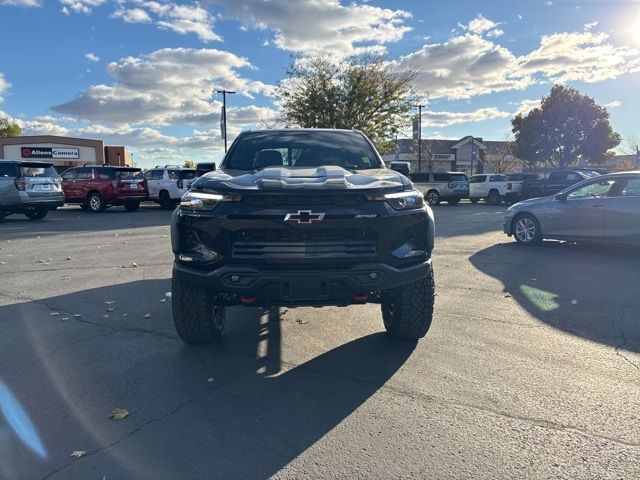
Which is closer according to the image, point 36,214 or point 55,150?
point 36,214

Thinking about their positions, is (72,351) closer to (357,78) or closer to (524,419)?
(524,419)

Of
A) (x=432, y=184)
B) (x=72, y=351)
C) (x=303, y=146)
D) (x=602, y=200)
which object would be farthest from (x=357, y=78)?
(x=72, y=351)

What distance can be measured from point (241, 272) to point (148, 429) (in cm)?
112

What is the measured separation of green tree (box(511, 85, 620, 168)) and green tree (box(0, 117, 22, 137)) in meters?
69.0

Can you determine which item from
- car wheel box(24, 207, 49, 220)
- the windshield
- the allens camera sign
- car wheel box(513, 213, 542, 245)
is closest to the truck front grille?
the windshield

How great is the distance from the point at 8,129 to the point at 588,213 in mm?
80667

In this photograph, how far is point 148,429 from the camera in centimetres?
288

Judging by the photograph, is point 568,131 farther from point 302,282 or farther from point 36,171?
point 302,282

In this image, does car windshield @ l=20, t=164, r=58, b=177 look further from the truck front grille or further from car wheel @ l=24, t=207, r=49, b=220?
the truck front grille

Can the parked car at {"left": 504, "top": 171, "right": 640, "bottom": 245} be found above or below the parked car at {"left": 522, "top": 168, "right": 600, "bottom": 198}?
below

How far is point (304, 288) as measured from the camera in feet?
10.8

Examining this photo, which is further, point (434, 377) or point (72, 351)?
point (72, 351)

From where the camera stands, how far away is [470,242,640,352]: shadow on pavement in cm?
468

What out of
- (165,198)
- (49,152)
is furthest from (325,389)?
(49,152)
